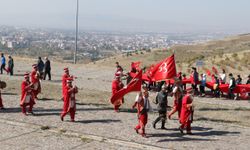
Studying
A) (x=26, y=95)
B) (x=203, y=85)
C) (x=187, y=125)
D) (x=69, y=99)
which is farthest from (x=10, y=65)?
(x=187, y=125)

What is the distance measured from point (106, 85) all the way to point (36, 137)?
618 inches

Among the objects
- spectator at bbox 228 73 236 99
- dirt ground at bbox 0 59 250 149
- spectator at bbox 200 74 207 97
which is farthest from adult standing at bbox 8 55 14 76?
spectator at bbox 228 73 236 99

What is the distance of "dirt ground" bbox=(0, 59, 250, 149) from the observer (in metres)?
14.1

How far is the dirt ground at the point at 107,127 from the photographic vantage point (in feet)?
46.3

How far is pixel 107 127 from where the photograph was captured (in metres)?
16.2

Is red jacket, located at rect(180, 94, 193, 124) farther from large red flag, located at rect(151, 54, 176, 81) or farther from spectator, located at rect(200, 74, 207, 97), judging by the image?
spectator, located at rect(200, 74, 207, 97)

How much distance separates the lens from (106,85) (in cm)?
3020

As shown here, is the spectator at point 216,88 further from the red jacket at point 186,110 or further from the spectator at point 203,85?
the red jacket at point 186,110

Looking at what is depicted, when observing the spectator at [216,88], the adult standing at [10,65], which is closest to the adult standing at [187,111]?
the spectator at [216,88]

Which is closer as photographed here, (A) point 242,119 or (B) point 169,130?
(B) point 169,130

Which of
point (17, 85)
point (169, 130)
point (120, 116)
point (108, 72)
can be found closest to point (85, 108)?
point (120, 116)

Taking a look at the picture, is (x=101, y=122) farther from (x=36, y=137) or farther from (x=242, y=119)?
(x=242, y=119)

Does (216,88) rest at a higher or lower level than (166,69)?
lower

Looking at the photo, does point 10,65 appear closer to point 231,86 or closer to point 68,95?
point 231,86
